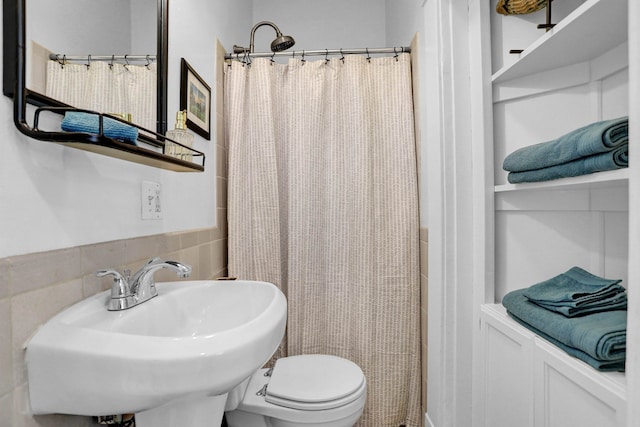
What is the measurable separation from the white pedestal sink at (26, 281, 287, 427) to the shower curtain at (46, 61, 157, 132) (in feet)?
1.48

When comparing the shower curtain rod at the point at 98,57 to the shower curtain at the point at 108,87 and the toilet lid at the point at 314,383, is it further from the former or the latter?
the toilet lid at the point at 314,383

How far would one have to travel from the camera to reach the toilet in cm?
121

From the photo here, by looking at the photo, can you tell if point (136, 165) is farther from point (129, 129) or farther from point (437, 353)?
point (437, 353)

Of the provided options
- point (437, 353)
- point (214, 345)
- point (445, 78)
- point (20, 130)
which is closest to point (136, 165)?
point (20, 130)

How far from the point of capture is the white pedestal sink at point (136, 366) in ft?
1.81

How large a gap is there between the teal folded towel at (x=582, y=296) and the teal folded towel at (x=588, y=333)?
0.02 metres

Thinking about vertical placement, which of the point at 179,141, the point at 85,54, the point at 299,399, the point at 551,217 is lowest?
the point at 299,399

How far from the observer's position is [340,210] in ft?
5.45

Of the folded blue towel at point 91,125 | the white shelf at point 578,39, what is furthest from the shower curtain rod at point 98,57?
the white shelf at point 578,39

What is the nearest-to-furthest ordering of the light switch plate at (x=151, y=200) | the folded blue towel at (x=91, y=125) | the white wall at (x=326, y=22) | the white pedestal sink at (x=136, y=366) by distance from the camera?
the white pedestal sink at (x=136, y=366) → the folded blue towel at (x=91, y=125) → the light switch plate at (x=151, y=200) → the white wall at (x=326, y=22)

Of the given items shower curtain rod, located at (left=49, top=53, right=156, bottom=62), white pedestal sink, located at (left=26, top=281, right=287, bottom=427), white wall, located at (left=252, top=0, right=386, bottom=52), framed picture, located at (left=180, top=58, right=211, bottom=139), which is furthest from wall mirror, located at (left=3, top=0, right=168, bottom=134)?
white wall, located at (left=252, top=0, right=386, bottom=52)

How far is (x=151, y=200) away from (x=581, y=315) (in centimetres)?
120

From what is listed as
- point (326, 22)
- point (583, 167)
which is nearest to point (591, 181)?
point (583, 167)

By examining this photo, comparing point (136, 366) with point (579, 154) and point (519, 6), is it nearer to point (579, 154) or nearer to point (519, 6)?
point (579, 154)
